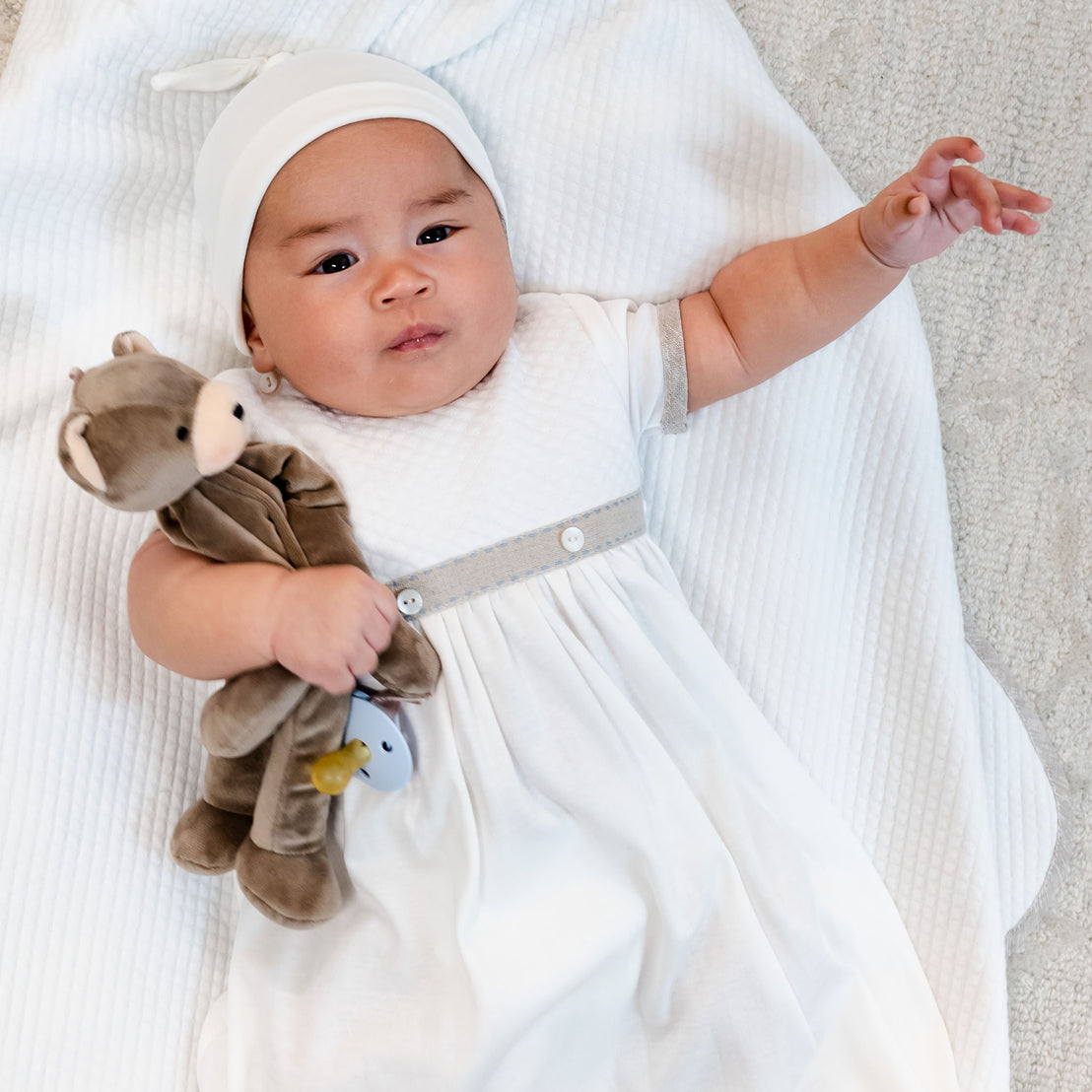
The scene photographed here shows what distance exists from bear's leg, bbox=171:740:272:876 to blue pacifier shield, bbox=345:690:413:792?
3.4 inches

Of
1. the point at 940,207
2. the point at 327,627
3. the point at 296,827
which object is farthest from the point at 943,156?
the point at 296,827

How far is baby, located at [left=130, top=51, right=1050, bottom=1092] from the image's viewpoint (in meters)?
0.92

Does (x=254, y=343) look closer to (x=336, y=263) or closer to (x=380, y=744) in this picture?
(x=336, y=263)

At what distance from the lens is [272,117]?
0.94 m

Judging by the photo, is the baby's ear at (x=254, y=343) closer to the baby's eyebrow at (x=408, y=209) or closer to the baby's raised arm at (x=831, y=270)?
the baby's eyebrow at (x=408, y=209)

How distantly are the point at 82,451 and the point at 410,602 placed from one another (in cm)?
31

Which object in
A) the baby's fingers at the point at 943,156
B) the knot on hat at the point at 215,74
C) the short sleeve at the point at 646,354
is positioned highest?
the knot on hat at the point at 215,74

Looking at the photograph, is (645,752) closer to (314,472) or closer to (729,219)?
(314,472)

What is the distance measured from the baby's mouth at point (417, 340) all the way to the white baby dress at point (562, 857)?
88mm

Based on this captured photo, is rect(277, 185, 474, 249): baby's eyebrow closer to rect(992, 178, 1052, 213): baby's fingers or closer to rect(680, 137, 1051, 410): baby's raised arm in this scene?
rect(680, 137, 1051, 410): baby's raised arm

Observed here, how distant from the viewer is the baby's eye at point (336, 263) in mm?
934

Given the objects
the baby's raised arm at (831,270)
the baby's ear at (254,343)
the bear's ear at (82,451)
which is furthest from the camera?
the baby's ear at (254,343)

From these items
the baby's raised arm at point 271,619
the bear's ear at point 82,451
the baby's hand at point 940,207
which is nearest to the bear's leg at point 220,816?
the baby's raised arm at point 271,619

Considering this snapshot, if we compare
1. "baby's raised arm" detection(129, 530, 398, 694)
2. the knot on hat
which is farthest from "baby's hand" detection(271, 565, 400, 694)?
the knot on hat
